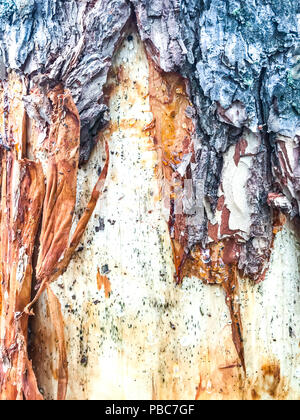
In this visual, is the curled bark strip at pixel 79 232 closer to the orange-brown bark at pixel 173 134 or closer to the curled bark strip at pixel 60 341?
the curled bark strip at pixel 60 341

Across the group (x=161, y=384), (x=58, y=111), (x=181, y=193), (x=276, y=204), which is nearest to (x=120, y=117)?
(x=58, y=111)

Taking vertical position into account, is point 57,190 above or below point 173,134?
below

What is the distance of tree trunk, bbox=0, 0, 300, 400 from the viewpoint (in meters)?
1.26

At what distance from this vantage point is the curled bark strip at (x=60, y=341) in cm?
130

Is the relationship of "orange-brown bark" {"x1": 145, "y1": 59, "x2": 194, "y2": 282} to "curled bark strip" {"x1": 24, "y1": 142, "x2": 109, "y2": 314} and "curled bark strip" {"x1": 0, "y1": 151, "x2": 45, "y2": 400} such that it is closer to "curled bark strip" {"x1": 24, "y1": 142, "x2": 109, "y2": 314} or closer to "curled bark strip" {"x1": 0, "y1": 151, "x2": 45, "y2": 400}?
"curled bark strip" {"x1": 24, "y1": 142, "x2": 109, "y2": 314}

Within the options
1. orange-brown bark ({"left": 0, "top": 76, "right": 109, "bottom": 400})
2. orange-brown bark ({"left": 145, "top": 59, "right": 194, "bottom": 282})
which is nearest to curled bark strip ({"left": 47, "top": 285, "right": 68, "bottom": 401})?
orange-brown bark ({"left": 0, "top": 76, "right": 109, "bottom": 400})

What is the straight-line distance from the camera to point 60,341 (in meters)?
Answer: 1.31

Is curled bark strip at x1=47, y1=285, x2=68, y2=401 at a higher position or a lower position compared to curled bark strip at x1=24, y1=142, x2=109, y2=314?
lower

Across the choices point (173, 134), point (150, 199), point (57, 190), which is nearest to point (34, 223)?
point (57, 190)

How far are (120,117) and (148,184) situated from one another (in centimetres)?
26

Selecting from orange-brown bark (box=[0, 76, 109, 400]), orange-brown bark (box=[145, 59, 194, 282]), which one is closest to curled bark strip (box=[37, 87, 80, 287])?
orange-brown bark (box=[0, 76, 109, 400])

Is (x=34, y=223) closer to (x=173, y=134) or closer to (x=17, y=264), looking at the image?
(x=17, y=264)

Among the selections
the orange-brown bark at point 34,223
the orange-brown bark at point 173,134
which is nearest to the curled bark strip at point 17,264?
the orange-brown bark at point 34,223

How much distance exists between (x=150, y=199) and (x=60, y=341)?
589 mm
